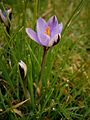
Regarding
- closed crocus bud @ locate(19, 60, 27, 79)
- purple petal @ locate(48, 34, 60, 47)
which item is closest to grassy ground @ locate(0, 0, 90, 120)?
closed crocus bud @ locate(19, 60, 27, 79)

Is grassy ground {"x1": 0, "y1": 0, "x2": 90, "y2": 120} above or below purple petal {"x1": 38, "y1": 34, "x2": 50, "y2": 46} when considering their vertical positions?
below

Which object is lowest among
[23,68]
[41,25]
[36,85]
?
[36,85]

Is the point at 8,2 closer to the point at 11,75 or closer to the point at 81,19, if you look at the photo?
the point at 81,19

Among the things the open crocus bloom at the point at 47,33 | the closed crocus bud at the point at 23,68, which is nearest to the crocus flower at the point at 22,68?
the closed crocus bud at the point at 23,68

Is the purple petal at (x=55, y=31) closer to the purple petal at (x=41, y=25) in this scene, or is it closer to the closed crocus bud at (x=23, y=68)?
the purple petal at (x=41, y=25)

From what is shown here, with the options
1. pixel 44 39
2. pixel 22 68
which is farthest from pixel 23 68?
pixel 44 39

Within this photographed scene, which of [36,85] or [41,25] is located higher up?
[41,25]

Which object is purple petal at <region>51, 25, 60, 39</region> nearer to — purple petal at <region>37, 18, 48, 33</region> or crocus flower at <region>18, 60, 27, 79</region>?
purple petal at <region>37, 18, 48, 33</region>

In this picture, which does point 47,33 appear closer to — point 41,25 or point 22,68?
point 41,25
